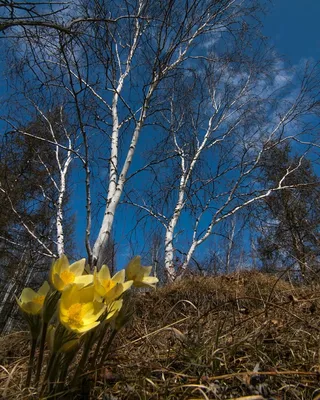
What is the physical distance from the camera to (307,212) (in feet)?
39.5

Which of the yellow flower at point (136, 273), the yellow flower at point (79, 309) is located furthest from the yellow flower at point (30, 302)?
the yellow flower at point (136, 273)

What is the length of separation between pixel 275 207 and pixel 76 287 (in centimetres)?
1133

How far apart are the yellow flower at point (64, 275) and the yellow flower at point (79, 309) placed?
20 mm

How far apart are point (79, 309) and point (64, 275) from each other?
10 cm

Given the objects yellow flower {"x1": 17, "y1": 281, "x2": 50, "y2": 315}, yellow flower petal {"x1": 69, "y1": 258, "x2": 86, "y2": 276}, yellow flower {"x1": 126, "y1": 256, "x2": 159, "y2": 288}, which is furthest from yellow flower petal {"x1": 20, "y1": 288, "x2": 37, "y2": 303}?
yellow flower {"x1": 126, "y1": 256, "x2": 159, "y2": 288}

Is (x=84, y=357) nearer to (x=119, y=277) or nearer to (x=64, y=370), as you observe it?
(x=64, y=370)

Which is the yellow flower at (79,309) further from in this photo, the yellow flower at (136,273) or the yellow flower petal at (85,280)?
the yellow flower at (136,273)

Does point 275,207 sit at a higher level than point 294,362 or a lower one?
higher

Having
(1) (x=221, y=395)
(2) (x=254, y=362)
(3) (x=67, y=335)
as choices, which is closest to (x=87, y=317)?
(3) (x=67, y=335)

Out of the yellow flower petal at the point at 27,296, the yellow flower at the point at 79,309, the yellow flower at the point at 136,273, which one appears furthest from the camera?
the yellow flower at the point at 136,273

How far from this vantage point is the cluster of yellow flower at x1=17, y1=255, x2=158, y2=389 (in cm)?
69

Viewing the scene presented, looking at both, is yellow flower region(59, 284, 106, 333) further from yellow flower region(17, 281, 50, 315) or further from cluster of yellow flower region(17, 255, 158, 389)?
yellow flower region(17, 281, 50, 315)

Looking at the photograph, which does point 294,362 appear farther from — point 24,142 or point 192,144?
point 24,142

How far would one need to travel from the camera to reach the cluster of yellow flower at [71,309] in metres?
0.69
